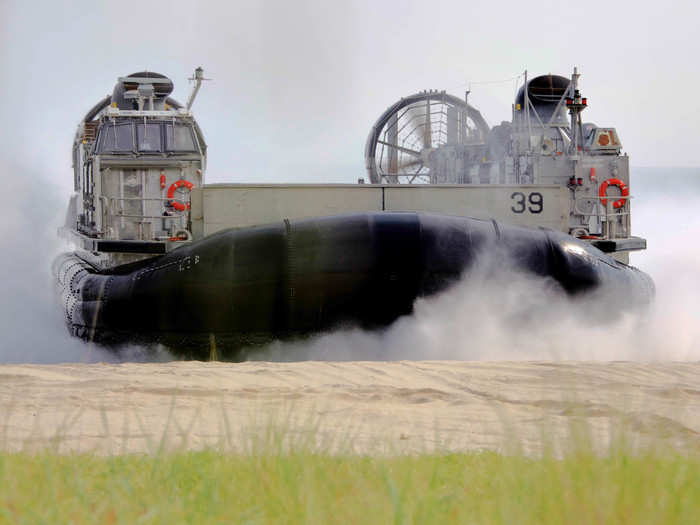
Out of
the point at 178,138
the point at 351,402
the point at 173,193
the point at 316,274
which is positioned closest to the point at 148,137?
the point at 178,138

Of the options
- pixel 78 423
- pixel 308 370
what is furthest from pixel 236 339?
pixel 78 423

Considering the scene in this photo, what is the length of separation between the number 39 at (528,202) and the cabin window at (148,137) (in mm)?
4088

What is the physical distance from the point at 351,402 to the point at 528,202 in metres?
4.03

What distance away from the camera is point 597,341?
23.2 ft

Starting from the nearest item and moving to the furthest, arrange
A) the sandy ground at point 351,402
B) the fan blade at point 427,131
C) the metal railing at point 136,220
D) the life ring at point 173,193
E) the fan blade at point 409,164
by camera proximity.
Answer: the sandy ground at point 351,402
the metal railing at point 136,220
the life ring at point 173,193
the fan blade at point 427,131
the fan blade at point 409,164

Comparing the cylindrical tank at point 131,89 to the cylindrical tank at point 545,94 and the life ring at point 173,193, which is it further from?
the cylindrical tank at point 545,94

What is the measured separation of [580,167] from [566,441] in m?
10.2

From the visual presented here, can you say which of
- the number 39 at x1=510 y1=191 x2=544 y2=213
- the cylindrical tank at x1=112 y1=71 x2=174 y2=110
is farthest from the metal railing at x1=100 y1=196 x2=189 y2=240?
the number 39 at x1=510 y1=191 x2=544 y2=213

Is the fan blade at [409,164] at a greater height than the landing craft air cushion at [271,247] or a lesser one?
greater

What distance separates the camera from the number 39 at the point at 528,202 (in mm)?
8312

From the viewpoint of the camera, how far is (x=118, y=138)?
10688 mm

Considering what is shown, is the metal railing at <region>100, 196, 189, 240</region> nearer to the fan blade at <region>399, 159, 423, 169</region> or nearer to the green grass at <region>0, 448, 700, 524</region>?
the green grass at <region>0, 448, 700, 524</region>

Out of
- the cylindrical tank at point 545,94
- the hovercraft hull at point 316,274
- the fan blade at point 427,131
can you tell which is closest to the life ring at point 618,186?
the cylindrical tank at point 545,94

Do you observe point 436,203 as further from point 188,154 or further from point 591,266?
point 188,154
